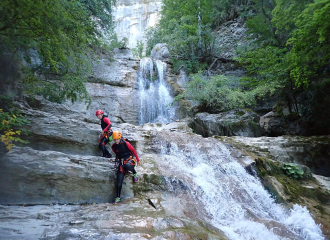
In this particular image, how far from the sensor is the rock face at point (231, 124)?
36.7ft

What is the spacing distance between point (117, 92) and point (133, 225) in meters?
12.7

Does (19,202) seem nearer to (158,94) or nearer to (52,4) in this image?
(52,4)

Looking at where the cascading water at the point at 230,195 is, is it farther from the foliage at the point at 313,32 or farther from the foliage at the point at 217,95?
the foliage at the point at 217,95

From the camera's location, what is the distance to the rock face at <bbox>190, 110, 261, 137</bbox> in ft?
36.7

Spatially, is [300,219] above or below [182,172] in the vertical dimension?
below

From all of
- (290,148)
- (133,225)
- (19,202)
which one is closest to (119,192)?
(133,225)

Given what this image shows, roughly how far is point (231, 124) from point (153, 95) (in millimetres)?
7130

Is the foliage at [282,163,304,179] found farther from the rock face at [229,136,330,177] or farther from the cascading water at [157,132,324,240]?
the cascading water at [157,132,324,240]

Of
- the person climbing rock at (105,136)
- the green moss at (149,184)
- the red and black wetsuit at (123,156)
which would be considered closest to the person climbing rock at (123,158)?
the red and black wetsuit at (123,156)

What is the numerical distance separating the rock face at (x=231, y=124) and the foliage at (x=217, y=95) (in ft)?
2.58

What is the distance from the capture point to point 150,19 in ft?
165

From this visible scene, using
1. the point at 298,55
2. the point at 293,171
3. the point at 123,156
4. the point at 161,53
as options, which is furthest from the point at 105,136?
the point at 161,53

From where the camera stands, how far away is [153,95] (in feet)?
53.9

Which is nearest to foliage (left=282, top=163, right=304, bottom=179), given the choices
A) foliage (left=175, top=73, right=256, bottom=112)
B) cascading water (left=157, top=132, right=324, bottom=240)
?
cascading water (left=157, top=132, right=324, bottom=240)
